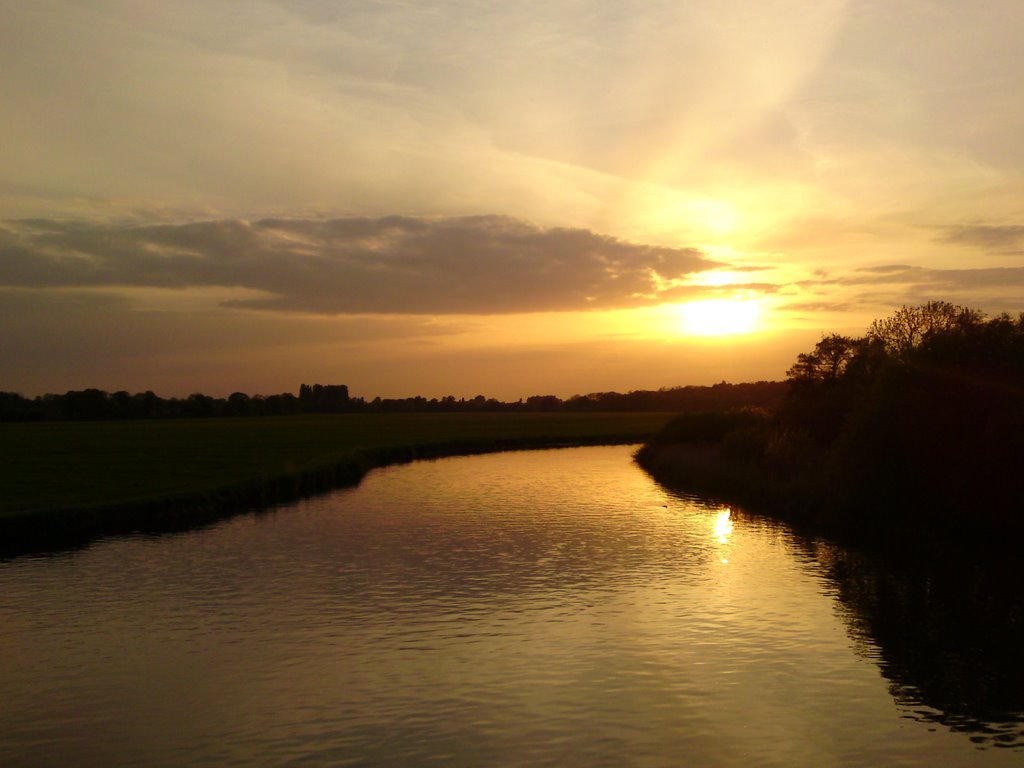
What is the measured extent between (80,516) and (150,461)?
89.2 feet

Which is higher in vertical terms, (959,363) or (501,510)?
A: (959,363)

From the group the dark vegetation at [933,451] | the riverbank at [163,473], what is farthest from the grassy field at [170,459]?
the dark vegetation at [933,451]

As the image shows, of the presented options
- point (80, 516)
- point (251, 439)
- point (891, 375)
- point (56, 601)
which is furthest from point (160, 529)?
point (251, 439)

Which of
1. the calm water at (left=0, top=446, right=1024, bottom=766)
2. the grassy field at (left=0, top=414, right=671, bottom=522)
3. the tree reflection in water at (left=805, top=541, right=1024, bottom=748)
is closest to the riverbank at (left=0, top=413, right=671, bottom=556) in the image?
the grassy field at (left=0, top=414, right=671, bottom=522)

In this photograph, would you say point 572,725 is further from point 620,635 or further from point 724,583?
point 724,583

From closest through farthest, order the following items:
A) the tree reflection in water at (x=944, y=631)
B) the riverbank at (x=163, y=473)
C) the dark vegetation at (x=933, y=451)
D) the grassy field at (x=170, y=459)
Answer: the tree reflection in water at (x=944, y=631)
the dark vegetation at (x=933, y=451)
the riverbank at (x=163, y=473)
the grassy field at (x=170, y=459)

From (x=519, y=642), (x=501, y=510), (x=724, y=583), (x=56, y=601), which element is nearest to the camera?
(x=519, y=642)

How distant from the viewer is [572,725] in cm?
1438

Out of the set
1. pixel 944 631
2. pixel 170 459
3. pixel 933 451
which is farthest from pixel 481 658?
pixel 170 459

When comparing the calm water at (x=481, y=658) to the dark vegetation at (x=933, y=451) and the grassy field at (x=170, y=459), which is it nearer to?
the dark vegetation at (x=933, y=451)

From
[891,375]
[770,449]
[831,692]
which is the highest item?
[891,375]

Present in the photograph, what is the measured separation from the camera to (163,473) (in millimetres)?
50875

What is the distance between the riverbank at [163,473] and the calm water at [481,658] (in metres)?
3.31

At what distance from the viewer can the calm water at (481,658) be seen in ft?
45.0
